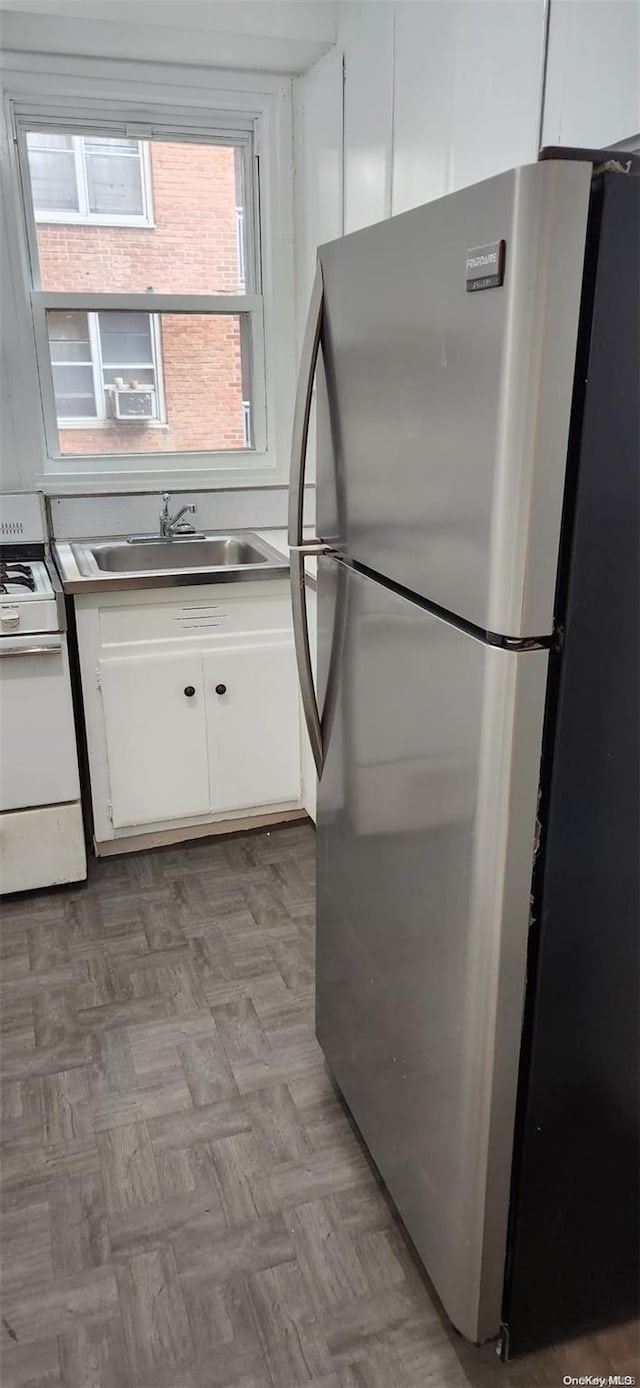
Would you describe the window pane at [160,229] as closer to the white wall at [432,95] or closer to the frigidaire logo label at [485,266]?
the white wall at [432,95]

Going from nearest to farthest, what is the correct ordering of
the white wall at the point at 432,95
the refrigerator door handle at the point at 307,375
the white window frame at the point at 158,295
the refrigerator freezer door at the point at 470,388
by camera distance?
the refrigerator freezer door at the point at 470,388 < the refrigerator door handle at the point at 307,375 < the white wall at the point at 432,95 < the white window frame at the point at 158,295

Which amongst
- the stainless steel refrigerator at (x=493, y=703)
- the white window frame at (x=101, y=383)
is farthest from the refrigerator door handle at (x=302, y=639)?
the white window frame at (x=101, y=383)

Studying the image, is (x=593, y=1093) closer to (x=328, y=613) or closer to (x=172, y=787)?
(x=328, y=613)

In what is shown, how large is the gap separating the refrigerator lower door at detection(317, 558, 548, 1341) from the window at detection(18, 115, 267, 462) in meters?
1.75

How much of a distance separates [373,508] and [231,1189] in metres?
1.23

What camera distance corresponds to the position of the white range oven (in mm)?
2318

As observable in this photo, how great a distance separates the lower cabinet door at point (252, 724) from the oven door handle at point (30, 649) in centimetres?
47

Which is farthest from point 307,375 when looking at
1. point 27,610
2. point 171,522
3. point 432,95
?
point 171,522

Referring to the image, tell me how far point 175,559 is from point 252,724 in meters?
0.66

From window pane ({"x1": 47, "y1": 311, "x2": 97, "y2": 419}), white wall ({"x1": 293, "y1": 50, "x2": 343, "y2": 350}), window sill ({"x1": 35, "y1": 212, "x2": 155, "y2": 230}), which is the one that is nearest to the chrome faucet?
window pane ({"x1": 47, "y1": 311, "x2": 97, "y2": 419})

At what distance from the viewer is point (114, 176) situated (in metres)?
2.83

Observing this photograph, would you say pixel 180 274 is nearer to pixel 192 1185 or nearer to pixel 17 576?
pixel 17 576

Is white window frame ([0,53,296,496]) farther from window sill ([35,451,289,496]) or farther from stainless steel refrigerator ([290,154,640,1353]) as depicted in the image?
stainless steel refrigerator ([290,154,640,1353])

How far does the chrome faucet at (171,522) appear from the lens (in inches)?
116
